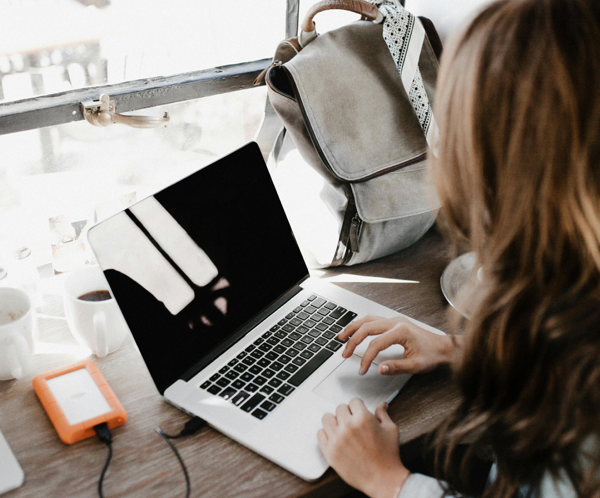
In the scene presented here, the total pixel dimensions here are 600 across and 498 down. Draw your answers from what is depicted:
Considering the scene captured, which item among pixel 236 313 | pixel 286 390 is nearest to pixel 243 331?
pixel 236 313

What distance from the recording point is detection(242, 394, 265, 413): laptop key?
26.4 inches

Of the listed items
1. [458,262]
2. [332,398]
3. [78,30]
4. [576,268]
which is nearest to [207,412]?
[332,398]

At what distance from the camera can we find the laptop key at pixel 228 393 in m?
0.69

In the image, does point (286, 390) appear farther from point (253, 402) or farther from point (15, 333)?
point (15, 333)

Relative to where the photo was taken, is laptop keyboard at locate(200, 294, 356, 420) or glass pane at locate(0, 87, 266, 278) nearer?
laptop keyboard at locate(200, 294, 356, 420)

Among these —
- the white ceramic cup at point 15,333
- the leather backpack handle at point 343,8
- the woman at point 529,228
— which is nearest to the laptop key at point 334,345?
the woman at point 529,228

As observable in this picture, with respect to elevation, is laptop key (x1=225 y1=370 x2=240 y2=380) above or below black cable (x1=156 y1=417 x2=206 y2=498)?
above

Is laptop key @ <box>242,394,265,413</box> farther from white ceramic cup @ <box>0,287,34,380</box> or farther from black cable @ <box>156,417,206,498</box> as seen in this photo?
white ceramic cup @ <box>0,287,34,380</box>

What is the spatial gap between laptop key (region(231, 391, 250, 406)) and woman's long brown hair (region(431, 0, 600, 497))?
264 millimetres

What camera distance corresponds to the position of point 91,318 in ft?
2.46

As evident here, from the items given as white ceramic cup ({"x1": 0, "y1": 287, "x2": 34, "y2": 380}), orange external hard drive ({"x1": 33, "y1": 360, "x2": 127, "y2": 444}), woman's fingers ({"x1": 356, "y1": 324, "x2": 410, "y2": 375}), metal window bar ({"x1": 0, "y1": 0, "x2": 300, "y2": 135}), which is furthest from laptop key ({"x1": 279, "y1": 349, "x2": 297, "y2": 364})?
metal window bar ({"x1": 0, "y1": 0, "x2": 300, "y2": 135})

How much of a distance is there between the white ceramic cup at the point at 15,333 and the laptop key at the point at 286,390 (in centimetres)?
35

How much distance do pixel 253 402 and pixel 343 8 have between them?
0.73 metres

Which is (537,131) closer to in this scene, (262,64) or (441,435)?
(441,435)
